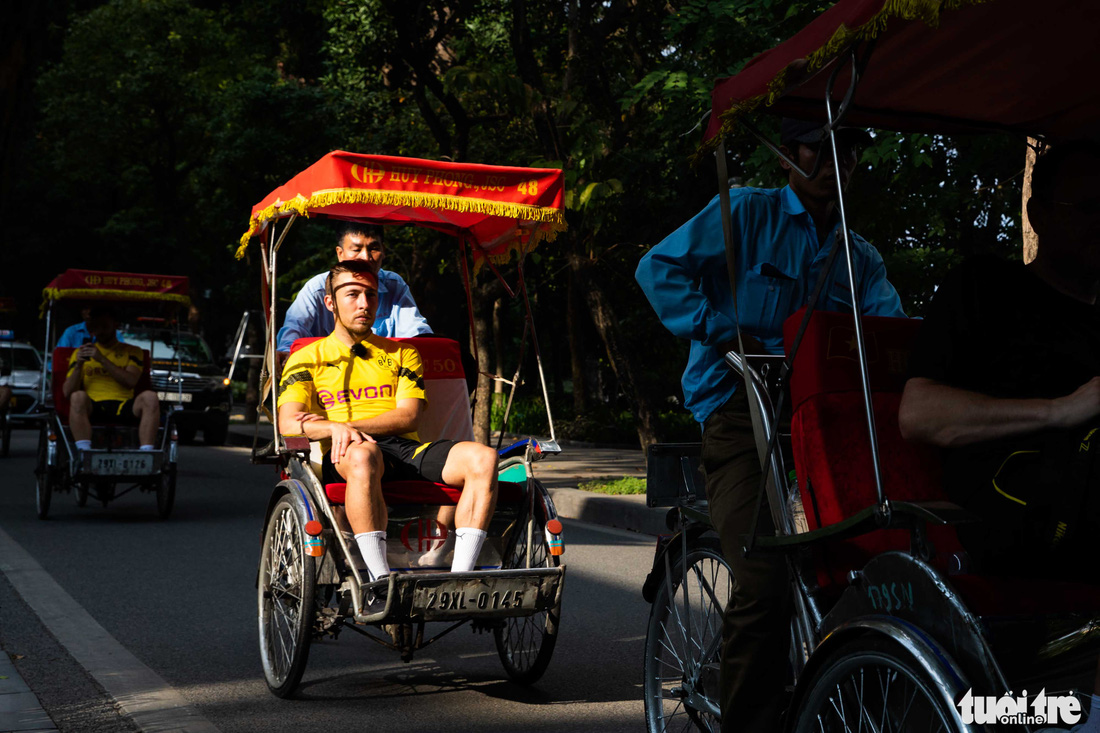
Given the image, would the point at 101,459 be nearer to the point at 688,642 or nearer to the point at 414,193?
the point at 414,193

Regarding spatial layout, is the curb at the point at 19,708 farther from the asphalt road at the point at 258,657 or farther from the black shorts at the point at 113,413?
the black shorts at the point at 113,413

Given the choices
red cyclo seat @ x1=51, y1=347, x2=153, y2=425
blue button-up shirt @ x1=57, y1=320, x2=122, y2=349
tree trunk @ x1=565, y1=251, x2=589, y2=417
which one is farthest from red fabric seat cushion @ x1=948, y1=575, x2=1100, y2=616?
tree trunk @ x1=565, y1=251, x2=589, y2=417

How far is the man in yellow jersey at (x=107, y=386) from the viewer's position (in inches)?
454

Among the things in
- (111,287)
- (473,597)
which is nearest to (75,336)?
(111,287)

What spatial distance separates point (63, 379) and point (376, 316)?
6.42 m

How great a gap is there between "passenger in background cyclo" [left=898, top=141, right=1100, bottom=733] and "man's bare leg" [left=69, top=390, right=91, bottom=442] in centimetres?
986

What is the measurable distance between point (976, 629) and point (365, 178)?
4236 mm

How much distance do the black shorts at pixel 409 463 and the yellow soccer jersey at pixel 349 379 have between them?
0.24m

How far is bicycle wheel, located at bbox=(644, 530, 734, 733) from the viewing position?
3.79m

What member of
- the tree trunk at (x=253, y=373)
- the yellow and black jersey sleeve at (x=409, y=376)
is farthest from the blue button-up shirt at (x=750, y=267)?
the tree trunk at (x=253, y=373)

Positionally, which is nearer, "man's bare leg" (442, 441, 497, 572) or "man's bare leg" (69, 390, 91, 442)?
"man's bare leg" (442, 441, 497, 572)

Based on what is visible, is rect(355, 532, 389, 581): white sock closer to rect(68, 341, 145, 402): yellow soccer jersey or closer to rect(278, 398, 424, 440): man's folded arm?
rect(278, 398, 424, 440): man's folded arm

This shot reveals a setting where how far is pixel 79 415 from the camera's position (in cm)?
1148

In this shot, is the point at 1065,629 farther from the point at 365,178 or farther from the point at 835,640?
the point at 365,178
